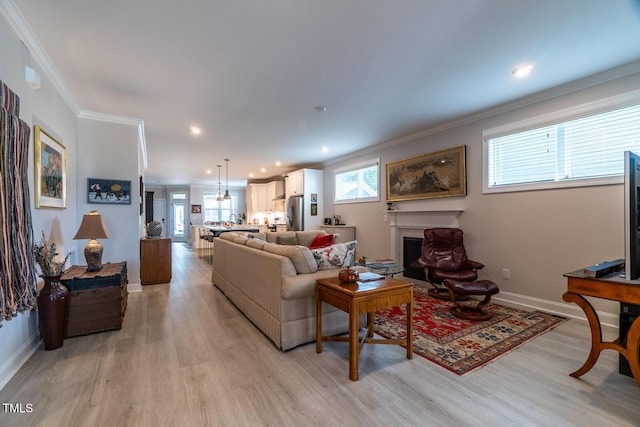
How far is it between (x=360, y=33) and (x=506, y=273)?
3466mm

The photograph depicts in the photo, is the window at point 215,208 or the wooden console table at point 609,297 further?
the window at point 215,208

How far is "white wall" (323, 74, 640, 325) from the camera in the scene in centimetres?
288

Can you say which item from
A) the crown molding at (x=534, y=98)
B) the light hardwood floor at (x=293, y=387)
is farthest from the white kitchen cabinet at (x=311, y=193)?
the light hardwood floor at (x=293, y=387)

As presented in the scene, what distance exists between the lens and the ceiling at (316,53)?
76.5 inches

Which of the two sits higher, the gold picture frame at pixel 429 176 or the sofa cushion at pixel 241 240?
the gold picture frame at pixel 429 176

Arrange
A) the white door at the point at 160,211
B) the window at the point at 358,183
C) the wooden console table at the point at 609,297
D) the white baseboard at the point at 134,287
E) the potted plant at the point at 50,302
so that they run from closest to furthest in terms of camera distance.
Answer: the wooden console table at the point at 609,297
the potted plant at the point at 50,302
the white baseboard at the point at 134,287
the window at the point at 358,183
the white door at the point at 160,211

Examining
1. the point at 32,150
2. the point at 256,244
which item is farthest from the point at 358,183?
the point at 32,150

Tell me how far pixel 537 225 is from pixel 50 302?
521 centimetres

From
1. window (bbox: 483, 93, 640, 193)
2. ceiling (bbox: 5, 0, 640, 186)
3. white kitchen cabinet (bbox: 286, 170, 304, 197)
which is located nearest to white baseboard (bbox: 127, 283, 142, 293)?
ceiling (bbox: 5, 0, 640, 186)

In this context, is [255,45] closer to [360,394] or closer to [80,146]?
[360,394]

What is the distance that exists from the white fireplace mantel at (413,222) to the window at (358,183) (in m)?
0.72

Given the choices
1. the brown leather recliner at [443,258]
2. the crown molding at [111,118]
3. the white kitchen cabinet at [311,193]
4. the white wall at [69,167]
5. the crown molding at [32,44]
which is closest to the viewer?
the crown molding at [32,44]

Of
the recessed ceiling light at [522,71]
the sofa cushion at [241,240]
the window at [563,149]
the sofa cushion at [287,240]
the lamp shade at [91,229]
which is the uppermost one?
the recessed ceiling light at [522,71]

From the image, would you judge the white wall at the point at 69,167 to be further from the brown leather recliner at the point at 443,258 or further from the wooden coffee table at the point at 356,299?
the brown leather recliner at the point at 443,258
